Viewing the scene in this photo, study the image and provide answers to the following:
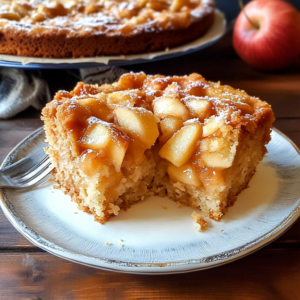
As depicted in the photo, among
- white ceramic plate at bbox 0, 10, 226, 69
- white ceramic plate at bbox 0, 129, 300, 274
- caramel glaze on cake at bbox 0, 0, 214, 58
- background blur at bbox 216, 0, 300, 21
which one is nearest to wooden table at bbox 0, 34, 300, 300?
white ceramic plate at bbox 0, 129, 300, 274

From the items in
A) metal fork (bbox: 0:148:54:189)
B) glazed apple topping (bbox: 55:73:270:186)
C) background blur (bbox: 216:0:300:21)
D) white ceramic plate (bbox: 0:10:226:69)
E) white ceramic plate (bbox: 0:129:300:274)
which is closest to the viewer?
white ceramic plate (bbox: 0:129:300:274)

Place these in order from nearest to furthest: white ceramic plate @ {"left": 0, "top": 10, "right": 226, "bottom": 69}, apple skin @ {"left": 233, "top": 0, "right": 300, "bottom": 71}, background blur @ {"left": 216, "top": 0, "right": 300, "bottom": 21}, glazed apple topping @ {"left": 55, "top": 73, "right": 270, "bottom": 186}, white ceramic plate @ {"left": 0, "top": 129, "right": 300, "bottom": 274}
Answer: white ceramic plate @ {"left": 0, "top": 129, "right": 300, "bottom": 274}, glazed apple topping @ {"left": 55, "top": 73, "right": 270, "bottom": 186}, white ceramic plate @ {"left": 0, "top": 10, "right": 226, "bottom": 69}, apple skin @ {"left": 233, "top": 0, "right": 300, "bottom": 71}, background blur @ {"left": 216, "top": 0, "right": 300, "bottom": 21}

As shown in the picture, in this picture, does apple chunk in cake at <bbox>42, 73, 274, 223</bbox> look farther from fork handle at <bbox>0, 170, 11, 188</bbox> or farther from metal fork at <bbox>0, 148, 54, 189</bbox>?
fork handle at <bbox>0, 170, 11, 188</bbox>

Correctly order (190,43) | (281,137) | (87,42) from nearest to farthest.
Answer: (281,137) < (87,42) < (190,43)

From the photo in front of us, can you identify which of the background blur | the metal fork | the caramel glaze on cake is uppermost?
the caramel glaze on cake

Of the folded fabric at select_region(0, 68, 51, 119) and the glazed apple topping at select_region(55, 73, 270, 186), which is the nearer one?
the glazed apple topping at select_region(55, 73, 270, 186)

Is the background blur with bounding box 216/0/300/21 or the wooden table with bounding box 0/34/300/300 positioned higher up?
the background blur with bounding box 216/0/300/21

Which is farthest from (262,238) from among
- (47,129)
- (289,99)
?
(289,99)

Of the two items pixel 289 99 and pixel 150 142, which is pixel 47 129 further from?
pixel 289 99
